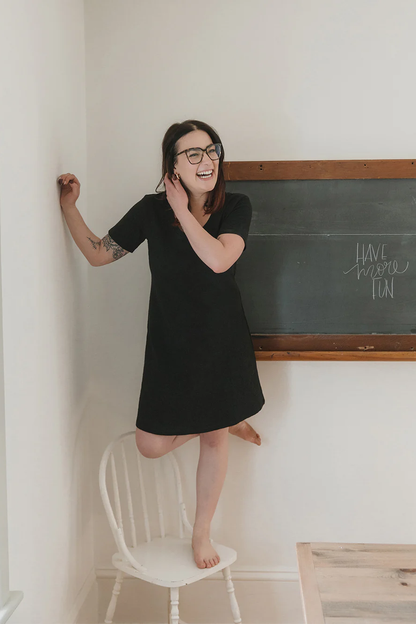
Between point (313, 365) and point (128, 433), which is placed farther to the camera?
point (313, 365)

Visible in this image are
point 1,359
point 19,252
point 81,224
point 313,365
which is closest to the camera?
point 1,359

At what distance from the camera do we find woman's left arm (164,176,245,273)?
1.70m

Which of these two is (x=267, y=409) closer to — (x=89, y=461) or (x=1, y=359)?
(x=89, y=461)

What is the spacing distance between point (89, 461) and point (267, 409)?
80 centimetres

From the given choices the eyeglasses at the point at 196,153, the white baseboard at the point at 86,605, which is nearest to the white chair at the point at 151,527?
the white baseboard at the point at 86,605

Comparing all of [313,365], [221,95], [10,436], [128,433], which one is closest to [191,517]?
[128,433]

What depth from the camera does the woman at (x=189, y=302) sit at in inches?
71.8

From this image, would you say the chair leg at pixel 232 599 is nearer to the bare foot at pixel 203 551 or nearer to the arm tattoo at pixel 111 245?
the bare foot at pixel 203 551

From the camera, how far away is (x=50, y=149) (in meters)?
1.73

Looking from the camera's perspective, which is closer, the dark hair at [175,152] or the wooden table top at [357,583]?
the wooden table top at [357,583]

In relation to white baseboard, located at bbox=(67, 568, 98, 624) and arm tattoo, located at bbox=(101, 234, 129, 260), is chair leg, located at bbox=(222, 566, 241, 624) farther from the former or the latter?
arm tattoo, located at bbox=(101, 234, 129, 260)

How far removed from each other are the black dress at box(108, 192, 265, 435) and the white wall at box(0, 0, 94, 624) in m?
0.32

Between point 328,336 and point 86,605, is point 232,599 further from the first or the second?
point 328,336

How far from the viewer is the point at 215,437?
2008mm
